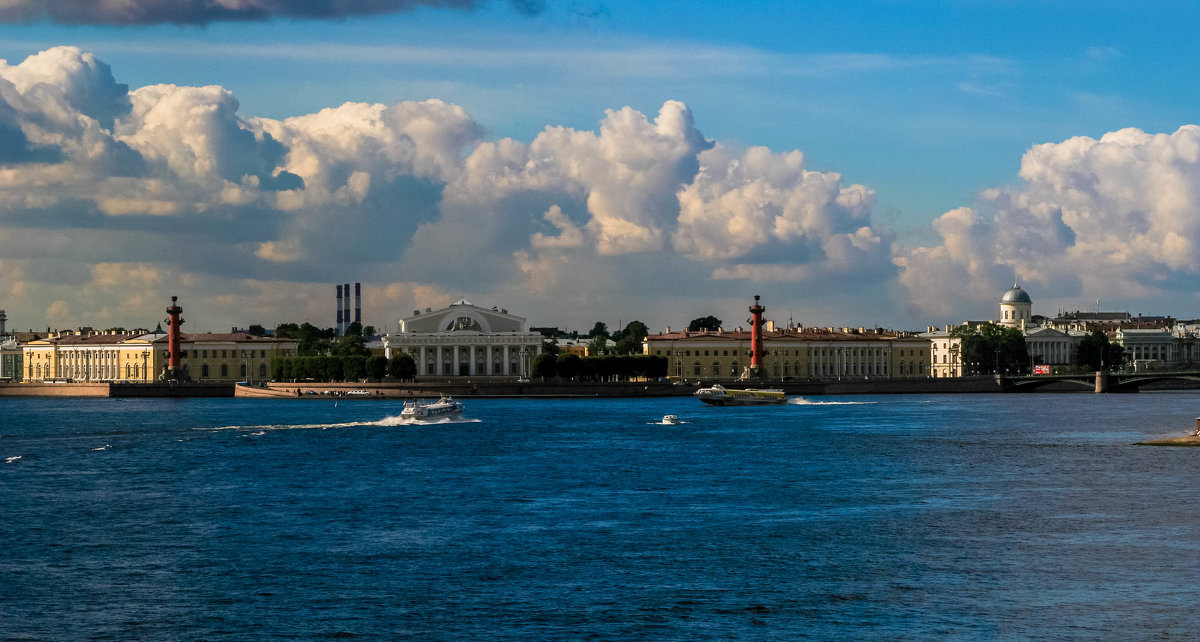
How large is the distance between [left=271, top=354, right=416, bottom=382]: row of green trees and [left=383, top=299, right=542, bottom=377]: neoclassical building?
29.4 feet

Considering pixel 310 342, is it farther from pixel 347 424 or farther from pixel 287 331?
pixel 347 424

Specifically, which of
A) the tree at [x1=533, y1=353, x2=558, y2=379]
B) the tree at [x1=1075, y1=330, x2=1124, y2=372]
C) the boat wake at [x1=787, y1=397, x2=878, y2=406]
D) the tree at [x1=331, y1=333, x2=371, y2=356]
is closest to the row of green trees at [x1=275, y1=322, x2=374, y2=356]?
the tree at [x1=331, y1=333, x2=371, y2=356]

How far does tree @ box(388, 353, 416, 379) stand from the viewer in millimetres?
88938

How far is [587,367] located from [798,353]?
26.0 m

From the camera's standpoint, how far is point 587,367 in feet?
285

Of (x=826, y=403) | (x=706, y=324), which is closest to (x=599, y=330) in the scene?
(x=706, y=324)

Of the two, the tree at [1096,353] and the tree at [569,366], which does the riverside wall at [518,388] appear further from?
the tree at [1096,353]

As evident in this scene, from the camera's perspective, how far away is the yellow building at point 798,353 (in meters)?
105

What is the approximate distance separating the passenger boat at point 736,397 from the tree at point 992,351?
3261cm

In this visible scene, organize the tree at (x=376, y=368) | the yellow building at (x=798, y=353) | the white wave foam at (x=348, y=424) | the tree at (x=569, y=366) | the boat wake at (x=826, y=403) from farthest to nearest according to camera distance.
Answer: the yellow building at (x=798, y=353) → the tree at (x=376, y=368) → the tree at (x=569, y=366) → the boat wake at (x=826, y=403) → the white wave foam at (x=348, y=424)

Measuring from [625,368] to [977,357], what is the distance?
2598 cm

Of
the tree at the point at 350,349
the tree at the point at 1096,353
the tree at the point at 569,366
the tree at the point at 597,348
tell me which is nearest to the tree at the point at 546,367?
the tree at the point at 569,366

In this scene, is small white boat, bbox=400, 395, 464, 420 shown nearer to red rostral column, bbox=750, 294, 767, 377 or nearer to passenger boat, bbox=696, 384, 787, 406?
passenger boat, bbox=696, 384, 787, 406

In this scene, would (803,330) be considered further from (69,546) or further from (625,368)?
(69,546)
